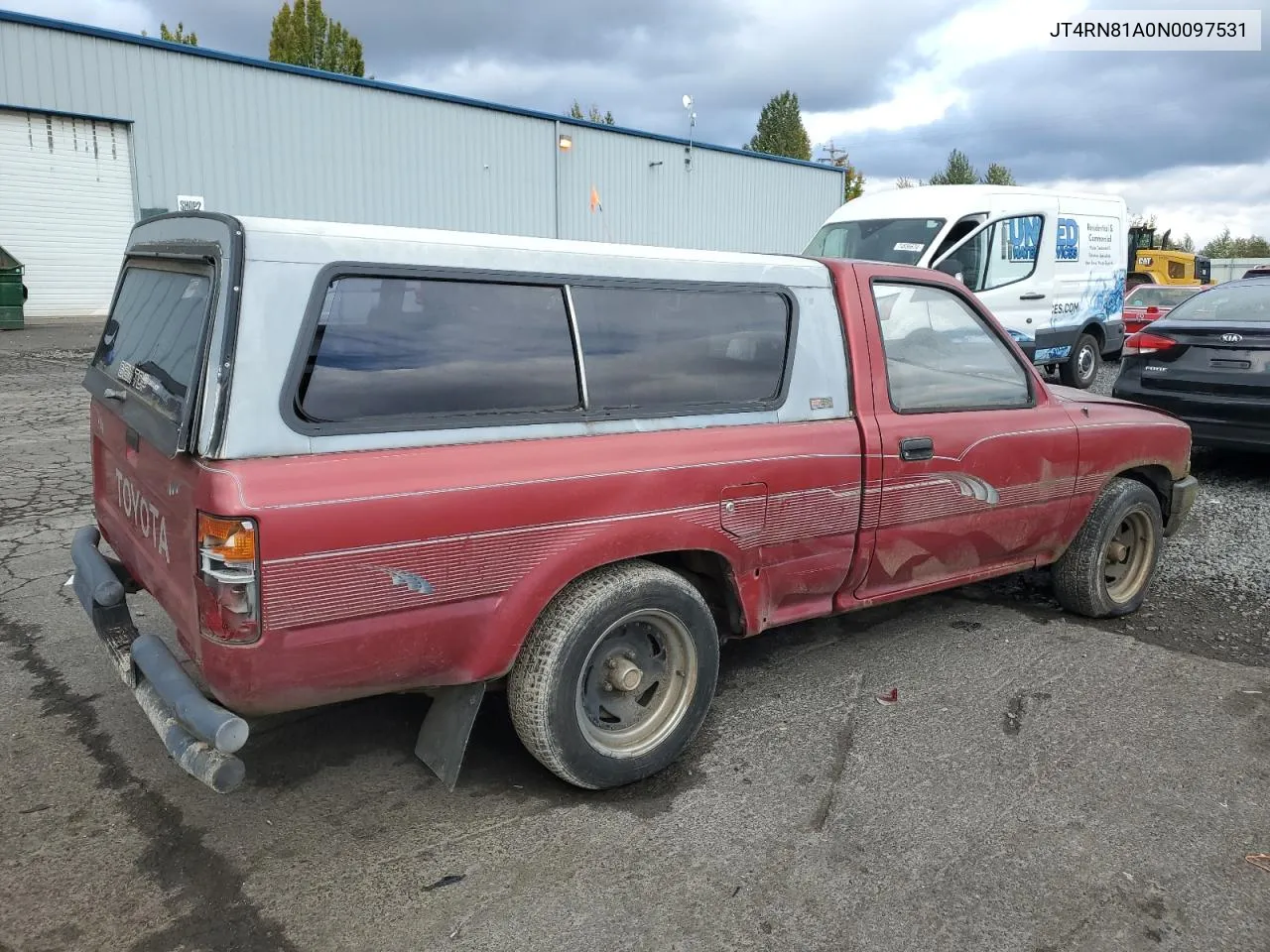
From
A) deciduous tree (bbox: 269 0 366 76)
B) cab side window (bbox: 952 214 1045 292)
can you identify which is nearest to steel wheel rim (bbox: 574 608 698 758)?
cab side window (bbox: 952 214 1045 292)

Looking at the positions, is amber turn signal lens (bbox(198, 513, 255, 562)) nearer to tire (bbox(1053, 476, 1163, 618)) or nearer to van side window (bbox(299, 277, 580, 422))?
van side window (bbox(299, 277, 580, 422))

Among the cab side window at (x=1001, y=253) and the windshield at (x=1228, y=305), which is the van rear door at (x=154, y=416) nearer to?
the windshield at (x=1228, y=305)

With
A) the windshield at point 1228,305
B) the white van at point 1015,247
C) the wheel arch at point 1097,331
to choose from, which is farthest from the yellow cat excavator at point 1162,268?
the windshield at point 1228,305

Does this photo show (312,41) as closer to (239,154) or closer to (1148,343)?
(239,154)

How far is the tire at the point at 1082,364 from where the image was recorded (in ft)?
41.4

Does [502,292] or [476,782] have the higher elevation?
[502,292]

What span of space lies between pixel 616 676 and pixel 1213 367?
6.15 meters

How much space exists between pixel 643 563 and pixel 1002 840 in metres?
1.38

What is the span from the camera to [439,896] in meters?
2.61

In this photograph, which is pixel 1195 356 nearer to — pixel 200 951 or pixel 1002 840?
pixel 1002 840

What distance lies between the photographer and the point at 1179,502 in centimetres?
500

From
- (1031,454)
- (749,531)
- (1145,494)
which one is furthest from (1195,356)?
(749,531)

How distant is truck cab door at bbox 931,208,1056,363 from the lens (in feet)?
36.1

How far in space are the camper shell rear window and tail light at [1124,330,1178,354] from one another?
5.35 m
